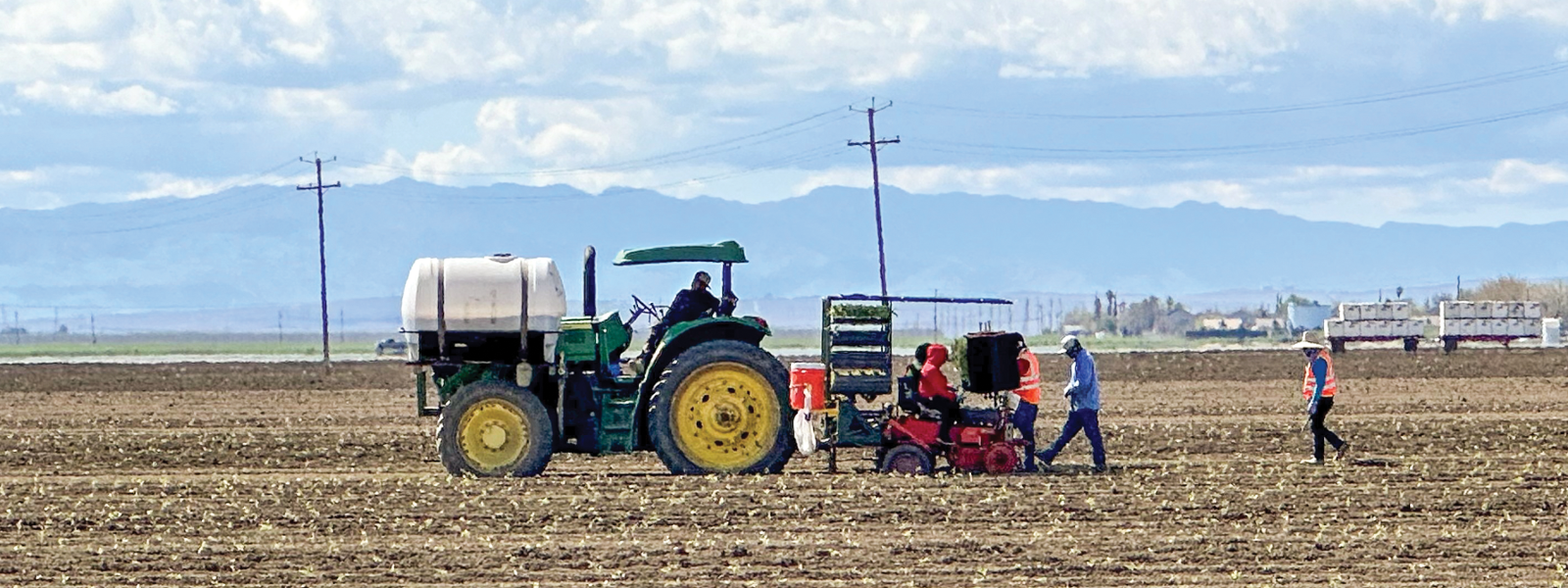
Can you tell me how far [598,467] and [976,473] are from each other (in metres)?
3.78

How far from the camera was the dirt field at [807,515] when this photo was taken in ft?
45.0

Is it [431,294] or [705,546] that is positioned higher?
[431,294]

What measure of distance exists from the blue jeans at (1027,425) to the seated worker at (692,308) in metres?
2.57

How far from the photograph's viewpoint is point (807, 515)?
16.0 meters

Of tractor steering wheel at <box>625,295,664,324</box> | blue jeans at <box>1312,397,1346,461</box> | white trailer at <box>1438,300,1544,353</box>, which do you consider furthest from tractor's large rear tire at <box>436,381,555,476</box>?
white trailer at <box>1438,300,1544,353</box>

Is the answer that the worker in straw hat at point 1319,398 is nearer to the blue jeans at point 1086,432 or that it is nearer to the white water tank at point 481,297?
the blue jeans at point 1086,432

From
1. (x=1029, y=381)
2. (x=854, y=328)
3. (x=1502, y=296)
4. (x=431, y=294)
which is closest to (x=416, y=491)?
(x=431, y=294)

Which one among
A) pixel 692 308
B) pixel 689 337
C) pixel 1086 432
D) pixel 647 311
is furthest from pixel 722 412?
pixel 1086 432

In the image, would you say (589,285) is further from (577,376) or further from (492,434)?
(492,434)

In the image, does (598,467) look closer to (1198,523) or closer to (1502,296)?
(1198,523)

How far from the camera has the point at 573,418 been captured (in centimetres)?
1945

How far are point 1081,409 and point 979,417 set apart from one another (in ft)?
3.72

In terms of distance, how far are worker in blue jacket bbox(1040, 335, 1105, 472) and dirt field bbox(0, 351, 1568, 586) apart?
35cm

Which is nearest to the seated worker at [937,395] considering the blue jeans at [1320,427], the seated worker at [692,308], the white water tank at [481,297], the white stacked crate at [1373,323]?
the seated worker at [692,308]
